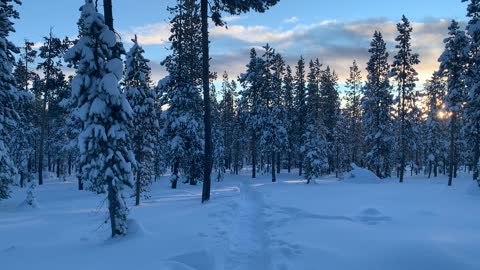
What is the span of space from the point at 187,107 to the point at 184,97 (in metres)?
0.95

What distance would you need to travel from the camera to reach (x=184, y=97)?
36.2m

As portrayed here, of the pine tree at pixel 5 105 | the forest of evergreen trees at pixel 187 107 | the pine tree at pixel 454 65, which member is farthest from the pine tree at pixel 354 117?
the pine tree at pixel 5 105

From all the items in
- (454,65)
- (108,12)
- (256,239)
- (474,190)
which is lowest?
(474,190)

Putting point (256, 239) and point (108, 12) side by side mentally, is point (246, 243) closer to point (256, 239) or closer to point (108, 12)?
point (256, 239)

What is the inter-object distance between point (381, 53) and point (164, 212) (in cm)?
4127

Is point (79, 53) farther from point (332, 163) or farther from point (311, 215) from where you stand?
point (332, 163)

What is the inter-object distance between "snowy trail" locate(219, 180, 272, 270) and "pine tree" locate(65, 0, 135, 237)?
12.8ft

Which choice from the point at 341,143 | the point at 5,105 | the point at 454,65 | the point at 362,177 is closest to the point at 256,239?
the point at 5,105

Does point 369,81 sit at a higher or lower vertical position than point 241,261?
higher

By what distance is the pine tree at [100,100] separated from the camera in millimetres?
11664

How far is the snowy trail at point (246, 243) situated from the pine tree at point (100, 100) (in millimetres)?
3902

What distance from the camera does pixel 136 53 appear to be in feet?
74.4

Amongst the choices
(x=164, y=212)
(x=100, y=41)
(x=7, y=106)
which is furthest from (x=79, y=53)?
(x=7, y=106)

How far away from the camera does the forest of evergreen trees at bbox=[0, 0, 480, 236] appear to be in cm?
1198
